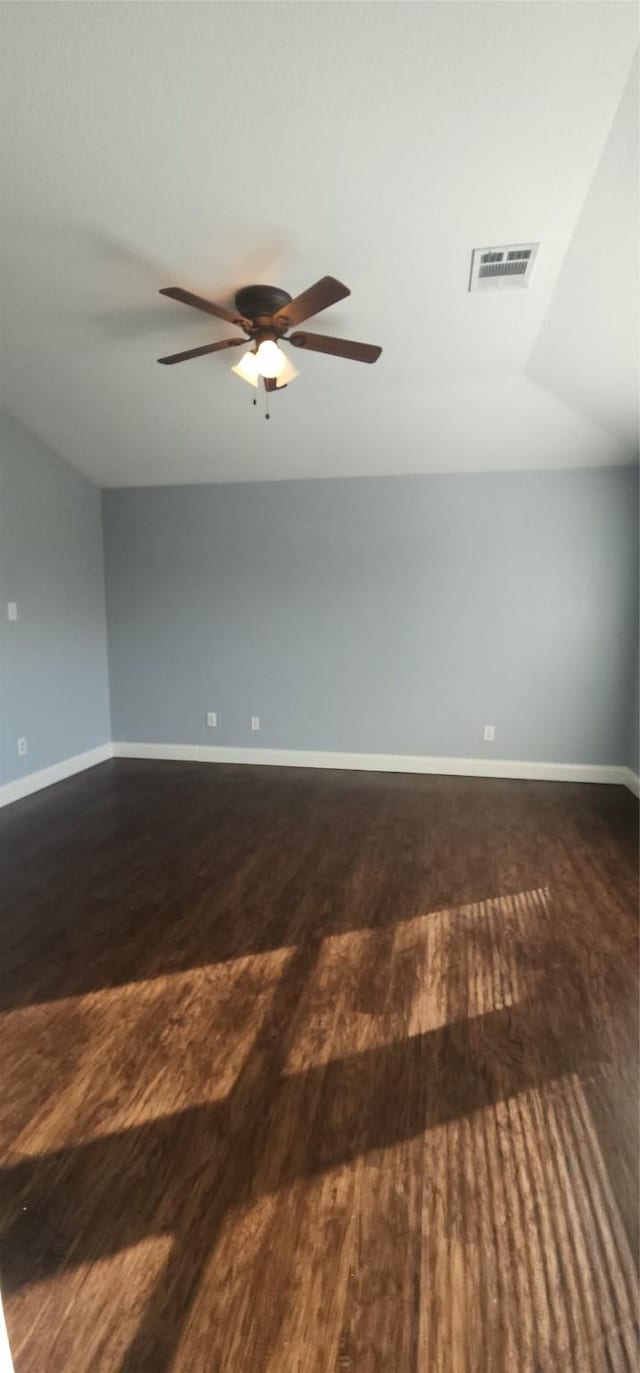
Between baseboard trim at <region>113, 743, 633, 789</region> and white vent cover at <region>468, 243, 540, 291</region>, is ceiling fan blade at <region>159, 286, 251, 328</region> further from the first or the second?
baseboard trim at <region>113, 743, 633, 789</region>

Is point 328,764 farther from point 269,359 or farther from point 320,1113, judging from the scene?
point 320,1113

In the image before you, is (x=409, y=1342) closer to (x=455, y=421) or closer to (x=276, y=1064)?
(x=276, y=1064)

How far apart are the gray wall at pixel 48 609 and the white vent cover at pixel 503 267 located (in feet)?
10.1

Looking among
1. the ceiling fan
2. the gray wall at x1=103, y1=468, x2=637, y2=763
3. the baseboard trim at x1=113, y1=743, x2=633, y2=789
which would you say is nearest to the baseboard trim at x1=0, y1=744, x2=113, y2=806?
the baseboard trim at x1=113, y1=743, x2=633, y2=789

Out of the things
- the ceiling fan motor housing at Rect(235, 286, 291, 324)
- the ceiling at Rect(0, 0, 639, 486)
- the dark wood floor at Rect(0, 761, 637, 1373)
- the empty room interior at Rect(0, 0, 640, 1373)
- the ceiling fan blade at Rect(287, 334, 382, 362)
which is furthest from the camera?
the ceiling fan motor housing at Rect(235, 286, 291, 324)

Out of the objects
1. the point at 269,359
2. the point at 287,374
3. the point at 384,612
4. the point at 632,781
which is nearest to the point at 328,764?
the point at 384,612

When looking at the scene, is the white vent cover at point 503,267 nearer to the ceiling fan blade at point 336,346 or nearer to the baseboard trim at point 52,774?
the ceiling fan blade at point 336,346

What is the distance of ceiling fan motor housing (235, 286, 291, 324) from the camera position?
2584 millimetres

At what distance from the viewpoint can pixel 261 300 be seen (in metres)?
2.61

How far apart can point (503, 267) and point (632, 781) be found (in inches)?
131

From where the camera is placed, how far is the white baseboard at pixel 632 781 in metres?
4.36

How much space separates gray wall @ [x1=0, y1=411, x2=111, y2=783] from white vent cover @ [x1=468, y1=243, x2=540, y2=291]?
10.1ft

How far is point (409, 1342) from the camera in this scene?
118 cm

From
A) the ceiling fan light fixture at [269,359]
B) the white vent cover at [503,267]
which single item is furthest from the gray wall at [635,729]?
the ceiling fan light fixture at [269,359]
